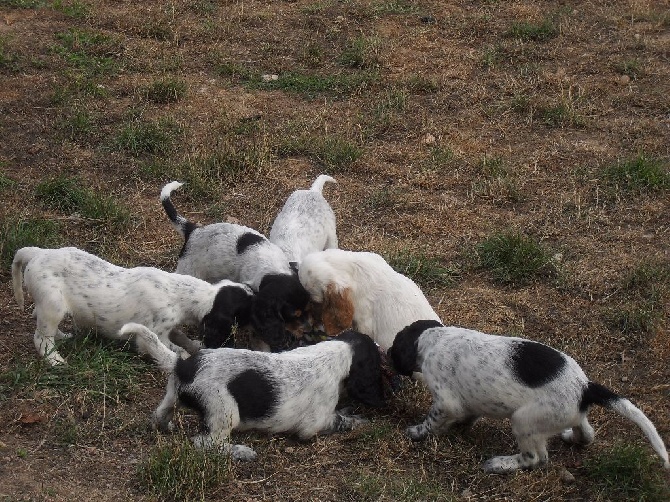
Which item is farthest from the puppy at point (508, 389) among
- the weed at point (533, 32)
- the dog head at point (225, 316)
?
the weed at point (533, 32)

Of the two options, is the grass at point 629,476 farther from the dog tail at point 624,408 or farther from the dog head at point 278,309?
the dog head at point 278,309

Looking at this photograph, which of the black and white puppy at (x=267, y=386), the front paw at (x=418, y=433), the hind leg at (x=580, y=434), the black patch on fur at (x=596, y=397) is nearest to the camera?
the black patch on fur at (x=596, y=397)

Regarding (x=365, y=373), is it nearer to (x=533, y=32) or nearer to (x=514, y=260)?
(x=514, y=260)

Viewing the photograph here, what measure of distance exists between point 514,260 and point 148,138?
459cm

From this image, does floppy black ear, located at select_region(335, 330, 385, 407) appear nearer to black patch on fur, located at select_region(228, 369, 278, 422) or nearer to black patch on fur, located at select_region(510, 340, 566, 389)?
black patch on fur, located at select_region(228, 369, 278, 422)

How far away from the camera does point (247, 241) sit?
8.72 meters

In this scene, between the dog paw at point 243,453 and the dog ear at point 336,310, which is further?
the dog ear at point 336,310

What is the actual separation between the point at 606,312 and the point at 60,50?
338 inches

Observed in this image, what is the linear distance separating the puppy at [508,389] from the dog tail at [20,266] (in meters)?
3.07

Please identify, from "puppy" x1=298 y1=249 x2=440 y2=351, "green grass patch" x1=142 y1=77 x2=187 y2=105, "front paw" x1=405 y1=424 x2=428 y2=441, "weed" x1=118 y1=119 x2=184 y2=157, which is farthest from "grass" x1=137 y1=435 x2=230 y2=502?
"green grass patch" x1=142 y1=77 x2=187 y2=105

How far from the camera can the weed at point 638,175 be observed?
10789mm

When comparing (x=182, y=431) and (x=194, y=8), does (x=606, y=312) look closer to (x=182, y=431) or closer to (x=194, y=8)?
(x=182, y=431)

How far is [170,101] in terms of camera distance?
1264 centimetres

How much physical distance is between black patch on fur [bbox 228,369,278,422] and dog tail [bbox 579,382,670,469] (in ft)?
6.81
